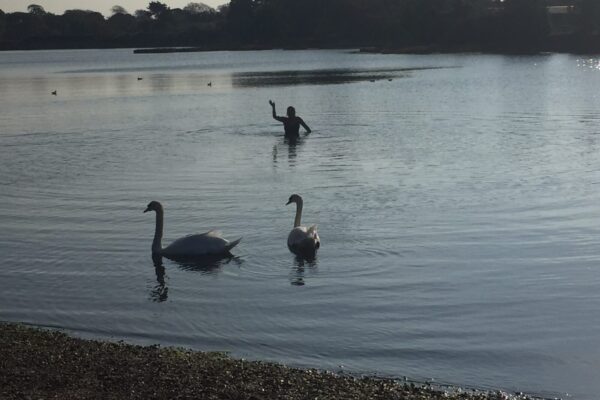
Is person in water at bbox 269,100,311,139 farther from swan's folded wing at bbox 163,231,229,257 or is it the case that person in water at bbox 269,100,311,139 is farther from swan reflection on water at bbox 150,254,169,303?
swan reflection on water at bbox 150,254,169,303

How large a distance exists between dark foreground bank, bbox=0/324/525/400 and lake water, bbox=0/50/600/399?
0.78 metres

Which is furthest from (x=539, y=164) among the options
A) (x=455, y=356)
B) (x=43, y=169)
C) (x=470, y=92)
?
(x=470, y=92)

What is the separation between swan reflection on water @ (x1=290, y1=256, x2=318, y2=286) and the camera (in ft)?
48.6

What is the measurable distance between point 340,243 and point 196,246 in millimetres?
2417

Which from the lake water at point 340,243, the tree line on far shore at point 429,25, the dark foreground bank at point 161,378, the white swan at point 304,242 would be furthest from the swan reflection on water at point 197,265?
the tree line on far shore at point 429,25

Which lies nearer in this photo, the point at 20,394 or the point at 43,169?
the point at 20,394

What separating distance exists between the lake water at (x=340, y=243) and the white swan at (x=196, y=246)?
289 millimetres

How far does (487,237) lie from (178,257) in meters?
5.20

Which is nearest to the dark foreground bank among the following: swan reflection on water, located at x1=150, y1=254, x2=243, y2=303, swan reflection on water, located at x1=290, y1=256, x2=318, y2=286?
swan reflection on water, located at x1=290, y1=256, x2=318, y2=286

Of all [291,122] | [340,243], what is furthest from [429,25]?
[340,243]

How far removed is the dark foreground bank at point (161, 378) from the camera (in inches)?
375

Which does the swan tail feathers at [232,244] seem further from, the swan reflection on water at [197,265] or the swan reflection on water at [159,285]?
the swan reflection on water at [159,285]

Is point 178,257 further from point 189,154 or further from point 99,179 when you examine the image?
point 189,154

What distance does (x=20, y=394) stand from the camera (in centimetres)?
942
